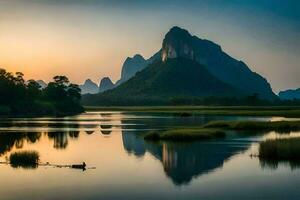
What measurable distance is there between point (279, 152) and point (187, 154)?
29.3ft

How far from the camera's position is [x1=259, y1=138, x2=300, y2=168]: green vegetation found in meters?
42.7

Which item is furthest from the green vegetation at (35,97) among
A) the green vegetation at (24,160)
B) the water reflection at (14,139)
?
the green vegetation at (24,160)

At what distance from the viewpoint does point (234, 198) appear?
28.9 m

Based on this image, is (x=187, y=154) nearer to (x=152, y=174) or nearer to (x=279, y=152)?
(x=279, y=152)

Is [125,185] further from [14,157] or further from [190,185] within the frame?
[14,157]

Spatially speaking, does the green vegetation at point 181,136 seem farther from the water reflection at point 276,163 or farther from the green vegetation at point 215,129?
the water reflection at point 276,163

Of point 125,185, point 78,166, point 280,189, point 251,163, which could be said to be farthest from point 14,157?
point 280,189

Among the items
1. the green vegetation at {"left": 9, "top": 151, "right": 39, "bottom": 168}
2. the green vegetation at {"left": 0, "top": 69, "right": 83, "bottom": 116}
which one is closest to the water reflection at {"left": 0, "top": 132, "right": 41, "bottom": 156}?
the green vegetation at {"left": 9, "top": 151, "right": 39, "bottom": 168}

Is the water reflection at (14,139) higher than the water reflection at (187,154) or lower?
higher

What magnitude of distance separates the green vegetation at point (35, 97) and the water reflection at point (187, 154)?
101m

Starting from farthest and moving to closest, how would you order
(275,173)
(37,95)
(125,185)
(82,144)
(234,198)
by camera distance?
(37,95)
(82,144)
(275,173)
(125,185)
(234,198)

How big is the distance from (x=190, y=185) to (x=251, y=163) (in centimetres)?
1095

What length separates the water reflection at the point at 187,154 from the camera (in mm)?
39656

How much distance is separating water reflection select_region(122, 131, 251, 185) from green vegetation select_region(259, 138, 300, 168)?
11.5 feet
